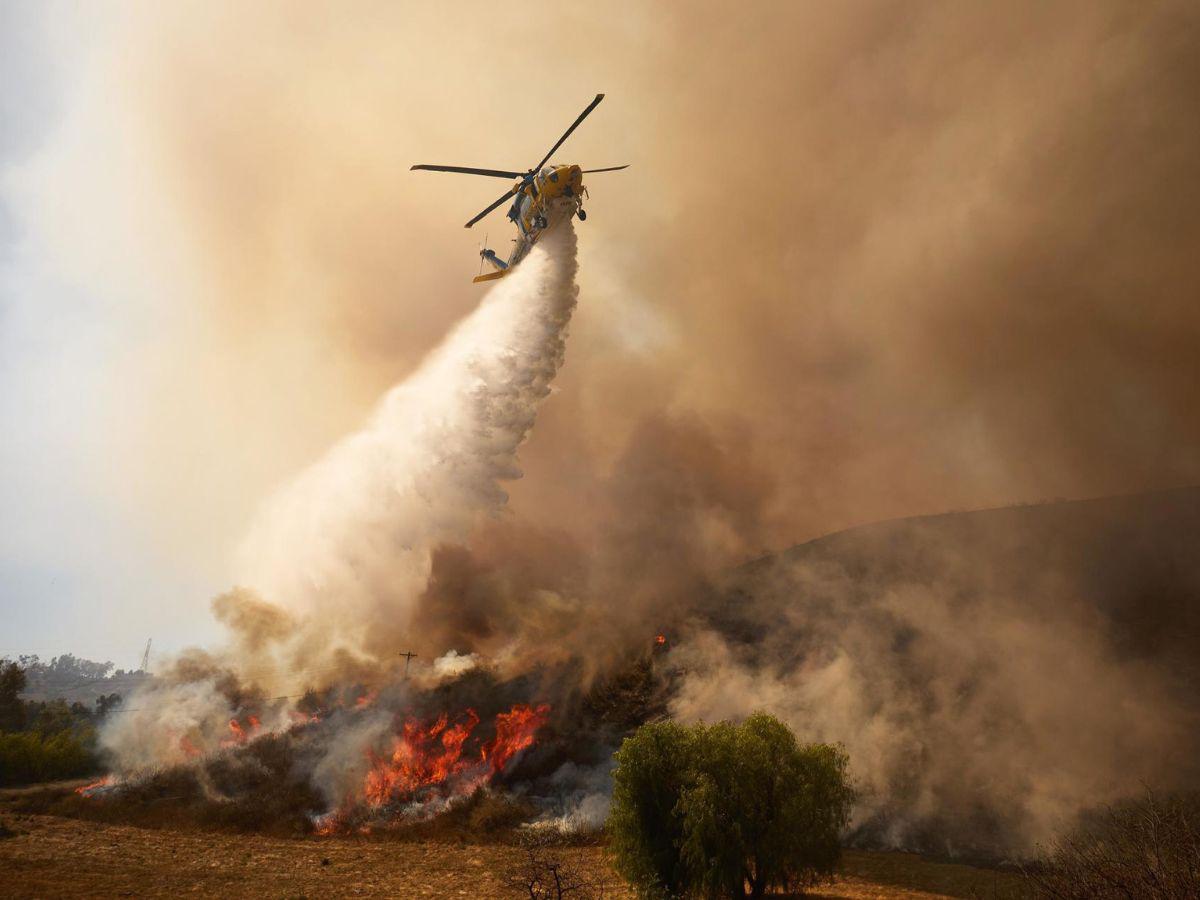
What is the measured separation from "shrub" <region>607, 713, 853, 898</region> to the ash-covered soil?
432 cm

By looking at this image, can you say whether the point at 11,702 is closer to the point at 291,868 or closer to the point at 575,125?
the point at 291,868

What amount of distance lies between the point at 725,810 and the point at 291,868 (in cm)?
2629

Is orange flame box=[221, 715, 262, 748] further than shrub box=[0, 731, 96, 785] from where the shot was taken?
No

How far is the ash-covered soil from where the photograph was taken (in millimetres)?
30297

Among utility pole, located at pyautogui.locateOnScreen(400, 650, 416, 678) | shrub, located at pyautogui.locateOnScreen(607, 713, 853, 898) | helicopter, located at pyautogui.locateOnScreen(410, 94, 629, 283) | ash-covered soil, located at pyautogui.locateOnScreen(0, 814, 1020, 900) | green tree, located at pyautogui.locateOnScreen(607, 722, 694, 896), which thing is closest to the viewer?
shrub, located at pyautogui.locateOnScreen(607, 713, 853, 898)

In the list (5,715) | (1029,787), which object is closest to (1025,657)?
(1029,787)

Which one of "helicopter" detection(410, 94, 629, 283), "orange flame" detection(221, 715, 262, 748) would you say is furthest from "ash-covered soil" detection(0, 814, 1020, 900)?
"helicopter" detection(410, 94, 629, 283)

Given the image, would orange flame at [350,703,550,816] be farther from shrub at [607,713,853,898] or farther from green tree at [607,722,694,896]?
shrub at [607,713,853,898]

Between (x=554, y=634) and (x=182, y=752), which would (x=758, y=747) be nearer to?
(x=554, y=634)

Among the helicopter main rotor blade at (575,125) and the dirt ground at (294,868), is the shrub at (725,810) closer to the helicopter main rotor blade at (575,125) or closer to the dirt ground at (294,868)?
the dirt ground at (294,868)

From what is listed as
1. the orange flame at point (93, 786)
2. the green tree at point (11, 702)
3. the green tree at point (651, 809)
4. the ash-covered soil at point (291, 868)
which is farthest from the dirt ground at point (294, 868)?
the green tree at point (11, 702)

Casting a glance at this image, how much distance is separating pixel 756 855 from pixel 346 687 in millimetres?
53745

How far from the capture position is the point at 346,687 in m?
68.2

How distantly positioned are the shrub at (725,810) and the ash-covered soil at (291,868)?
4.32 meters
